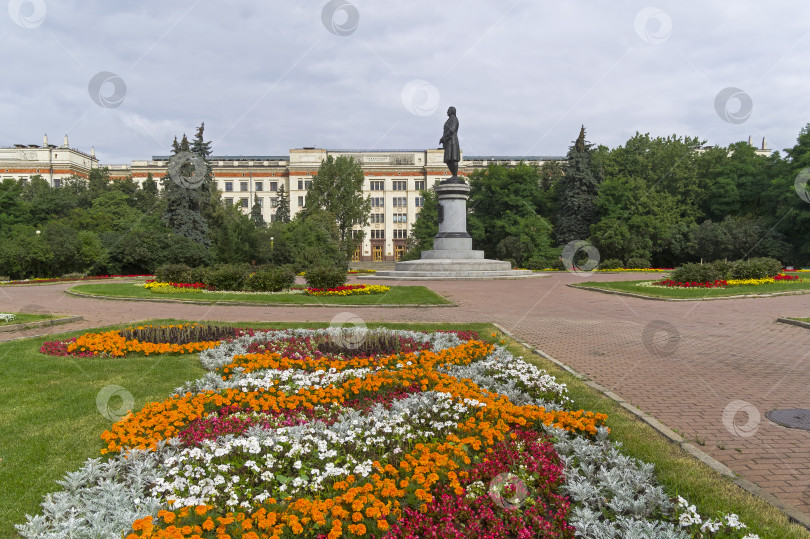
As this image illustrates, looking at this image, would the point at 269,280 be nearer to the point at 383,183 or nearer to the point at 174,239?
the point at 174,239

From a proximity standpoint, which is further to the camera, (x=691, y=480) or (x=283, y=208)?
(x=283, y=208)

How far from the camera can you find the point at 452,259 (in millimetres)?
29812

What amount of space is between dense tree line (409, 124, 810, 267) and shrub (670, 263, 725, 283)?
1933 centimetres

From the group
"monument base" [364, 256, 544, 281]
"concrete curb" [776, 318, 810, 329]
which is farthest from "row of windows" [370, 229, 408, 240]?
"concrete curb" [776, 318, 810, 329]

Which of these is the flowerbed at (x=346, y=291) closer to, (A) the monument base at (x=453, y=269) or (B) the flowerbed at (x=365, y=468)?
(A) the monument base at (x=453, y=269)

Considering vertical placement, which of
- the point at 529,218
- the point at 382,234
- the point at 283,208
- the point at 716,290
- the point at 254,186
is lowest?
the point at 716,290

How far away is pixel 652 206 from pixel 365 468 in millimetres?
45503

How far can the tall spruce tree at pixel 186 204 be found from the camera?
37781 millimetres

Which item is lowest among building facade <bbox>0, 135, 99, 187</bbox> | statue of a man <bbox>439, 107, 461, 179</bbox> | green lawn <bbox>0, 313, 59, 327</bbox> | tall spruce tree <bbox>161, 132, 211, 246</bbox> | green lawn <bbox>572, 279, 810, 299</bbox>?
green lawn <bbox>0, 313, 59, 327</bbox>

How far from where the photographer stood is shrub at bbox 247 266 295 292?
63.7 feet

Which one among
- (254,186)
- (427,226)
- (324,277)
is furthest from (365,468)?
(254,186)

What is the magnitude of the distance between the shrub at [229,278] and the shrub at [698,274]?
18281 millimetres

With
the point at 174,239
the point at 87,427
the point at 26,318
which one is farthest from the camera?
the point at 174,239

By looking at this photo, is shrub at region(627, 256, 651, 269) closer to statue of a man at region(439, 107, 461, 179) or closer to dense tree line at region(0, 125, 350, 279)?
statue of a man at region(439, 107, 461, 179)
